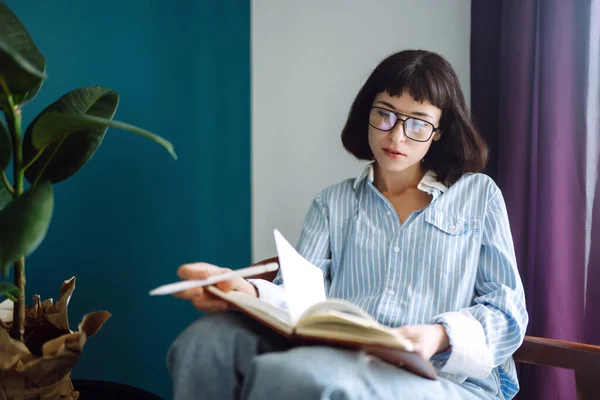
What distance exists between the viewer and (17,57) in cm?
91

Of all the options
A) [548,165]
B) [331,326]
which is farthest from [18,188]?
[548,165]

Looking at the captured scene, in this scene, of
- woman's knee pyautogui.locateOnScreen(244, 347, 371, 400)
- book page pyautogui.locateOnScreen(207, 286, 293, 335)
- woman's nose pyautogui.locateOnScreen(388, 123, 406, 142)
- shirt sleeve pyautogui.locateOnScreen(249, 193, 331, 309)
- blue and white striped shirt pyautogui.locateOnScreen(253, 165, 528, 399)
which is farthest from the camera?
shirt sleeve pyautogui.locateOnScreen(249, 193, 331, 309)

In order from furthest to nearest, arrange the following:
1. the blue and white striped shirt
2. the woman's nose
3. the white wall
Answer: the white wall, the woman's nose, the blue and white striped shirt

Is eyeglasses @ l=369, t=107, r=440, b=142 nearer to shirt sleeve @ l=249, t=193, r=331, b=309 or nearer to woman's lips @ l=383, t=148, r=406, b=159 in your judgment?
woman's lips @ l=383, t=148, r=406, b=159

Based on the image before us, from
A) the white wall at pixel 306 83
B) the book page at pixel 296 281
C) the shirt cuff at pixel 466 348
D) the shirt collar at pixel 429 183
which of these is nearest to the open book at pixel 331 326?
the book page at pixel 296 281

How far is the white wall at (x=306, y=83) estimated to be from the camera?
1.75m

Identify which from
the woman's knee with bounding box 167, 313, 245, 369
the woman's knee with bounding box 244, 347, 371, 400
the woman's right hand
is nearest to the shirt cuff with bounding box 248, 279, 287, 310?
the woman's right hand

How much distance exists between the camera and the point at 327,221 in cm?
143

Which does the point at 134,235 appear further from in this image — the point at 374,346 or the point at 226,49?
the point at 374,346

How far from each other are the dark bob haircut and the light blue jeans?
1.96ft

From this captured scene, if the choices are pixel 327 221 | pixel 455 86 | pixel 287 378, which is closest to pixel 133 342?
pixel 327 221

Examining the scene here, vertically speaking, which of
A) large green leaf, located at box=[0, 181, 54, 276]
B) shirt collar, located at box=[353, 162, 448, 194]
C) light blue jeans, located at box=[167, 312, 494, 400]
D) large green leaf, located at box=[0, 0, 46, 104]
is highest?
large green leaf, located at box=[0, 0, 46, 104]

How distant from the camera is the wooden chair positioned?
1058 mm

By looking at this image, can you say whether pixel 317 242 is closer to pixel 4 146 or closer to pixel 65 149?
pixel 65 149
